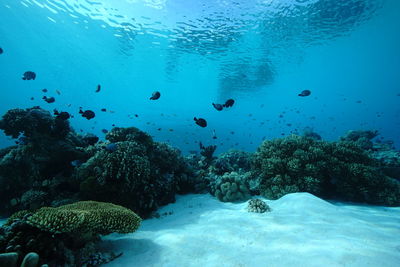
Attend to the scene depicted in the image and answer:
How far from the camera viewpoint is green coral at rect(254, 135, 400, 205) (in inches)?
289

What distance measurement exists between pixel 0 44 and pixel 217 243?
2336 inches

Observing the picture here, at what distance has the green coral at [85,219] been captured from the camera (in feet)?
11.5

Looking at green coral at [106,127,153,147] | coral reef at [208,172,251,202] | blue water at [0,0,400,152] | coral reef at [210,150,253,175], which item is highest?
blue water at [0,0,400,152]

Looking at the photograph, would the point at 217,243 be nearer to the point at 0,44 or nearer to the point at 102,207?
the point at 102,207

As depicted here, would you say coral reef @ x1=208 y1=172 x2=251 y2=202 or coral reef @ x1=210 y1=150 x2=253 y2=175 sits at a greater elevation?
coral reef @ x1=210 y1=150 x2=253 y2=175

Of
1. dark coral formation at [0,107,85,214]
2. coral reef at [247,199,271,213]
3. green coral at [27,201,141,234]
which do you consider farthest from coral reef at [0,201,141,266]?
dark coral formation at [0,107,85,214]

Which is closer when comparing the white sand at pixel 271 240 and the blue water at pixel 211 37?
the white sand at pixel 271 240

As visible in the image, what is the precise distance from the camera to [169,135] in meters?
46.5

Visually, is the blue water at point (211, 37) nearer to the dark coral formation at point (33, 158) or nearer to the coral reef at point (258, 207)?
the dark coral formation at point (33, 158)

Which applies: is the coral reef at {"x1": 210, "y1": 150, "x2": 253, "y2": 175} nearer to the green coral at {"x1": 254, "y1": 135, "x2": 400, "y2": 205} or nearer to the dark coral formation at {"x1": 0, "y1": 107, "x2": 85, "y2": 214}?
the green coral at {"x1": 254, "y1": 135, "x2": 400, "y2": 205}

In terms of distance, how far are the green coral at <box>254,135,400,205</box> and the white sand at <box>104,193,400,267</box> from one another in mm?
1287

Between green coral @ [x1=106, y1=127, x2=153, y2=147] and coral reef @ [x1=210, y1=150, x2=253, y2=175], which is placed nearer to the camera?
green coral @ [x1=106, y1=127, x2=153, y2=147]

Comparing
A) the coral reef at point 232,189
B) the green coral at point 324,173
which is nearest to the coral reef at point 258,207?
the green coral at point 324,173

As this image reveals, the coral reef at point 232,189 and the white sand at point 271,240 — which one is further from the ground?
the coral reef at point 232,189
